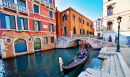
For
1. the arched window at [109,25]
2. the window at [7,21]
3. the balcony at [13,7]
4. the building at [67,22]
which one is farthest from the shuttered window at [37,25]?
the arched window at [109,25]

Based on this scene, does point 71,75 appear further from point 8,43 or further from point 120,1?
point 120,1

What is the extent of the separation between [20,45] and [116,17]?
17.5m

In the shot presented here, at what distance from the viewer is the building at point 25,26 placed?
779 centimetres

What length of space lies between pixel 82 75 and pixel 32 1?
12881 mm

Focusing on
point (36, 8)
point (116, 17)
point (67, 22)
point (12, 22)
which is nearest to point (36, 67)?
point (12, 22)

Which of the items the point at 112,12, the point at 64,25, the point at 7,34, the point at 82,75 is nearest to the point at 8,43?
the point at 7,34

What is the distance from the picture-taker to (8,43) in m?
8.03

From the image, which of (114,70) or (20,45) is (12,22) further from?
(114,70)

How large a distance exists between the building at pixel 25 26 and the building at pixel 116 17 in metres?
11.6

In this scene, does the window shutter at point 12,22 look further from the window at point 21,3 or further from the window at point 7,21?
the window at point 21,3

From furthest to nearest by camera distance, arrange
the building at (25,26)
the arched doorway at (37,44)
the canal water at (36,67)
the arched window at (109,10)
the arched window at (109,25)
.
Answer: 1. the arched window at (109,25)
2. the arched window at (109,10)
3. the arched doorway at (37,44)
4. the building at (25,26)
5. the canal water at (36,67)

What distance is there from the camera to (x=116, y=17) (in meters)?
11.5

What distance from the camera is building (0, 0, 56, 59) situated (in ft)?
25.6

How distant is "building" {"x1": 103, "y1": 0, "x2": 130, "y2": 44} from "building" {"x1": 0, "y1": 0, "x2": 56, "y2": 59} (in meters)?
11.6
